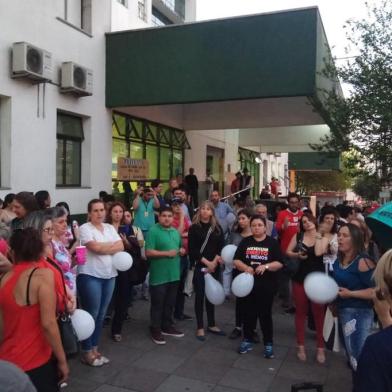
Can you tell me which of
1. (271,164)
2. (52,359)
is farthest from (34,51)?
(271,164)

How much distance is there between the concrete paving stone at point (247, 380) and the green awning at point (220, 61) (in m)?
6.77

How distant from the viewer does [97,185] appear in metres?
11.0

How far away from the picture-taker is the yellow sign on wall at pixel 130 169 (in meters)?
10.3

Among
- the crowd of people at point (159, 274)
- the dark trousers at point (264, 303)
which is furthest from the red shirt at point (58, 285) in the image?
the dark trousers at point (264, 303)

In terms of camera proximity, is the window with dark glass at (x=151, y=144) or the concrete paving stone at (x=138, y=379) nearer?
the concrete paving stone at (x=138, y=379)

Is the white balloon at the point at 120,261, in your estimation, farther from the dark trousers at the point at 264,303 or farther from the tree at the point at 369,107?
the tree at the point at 369,107

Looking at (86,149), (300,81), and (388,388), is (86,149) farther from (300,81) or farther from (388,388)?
(388,388)

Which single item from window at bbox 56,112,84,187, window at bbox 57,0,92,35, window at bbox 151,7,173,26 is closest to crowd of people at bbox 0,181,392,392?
window at bbox 56,112,84,187

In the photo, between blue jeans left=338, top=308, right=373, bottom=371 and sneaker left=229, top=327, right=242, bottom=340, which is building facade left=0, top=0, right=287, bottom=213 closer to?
sneaker left=229, top=327, right=242, bottom=340

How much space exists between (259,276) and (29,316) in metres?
2.91

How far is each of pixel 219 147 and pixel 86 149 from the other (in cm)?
964

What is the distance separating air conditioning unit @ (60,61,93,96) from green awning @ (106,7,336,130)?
1143 millimetres

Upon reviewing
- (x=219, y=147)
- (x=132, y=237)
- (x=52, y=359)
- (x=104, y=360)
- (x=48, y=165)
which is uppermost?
(x=219, y=147)

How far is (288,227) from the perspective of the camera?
7.15 metres
